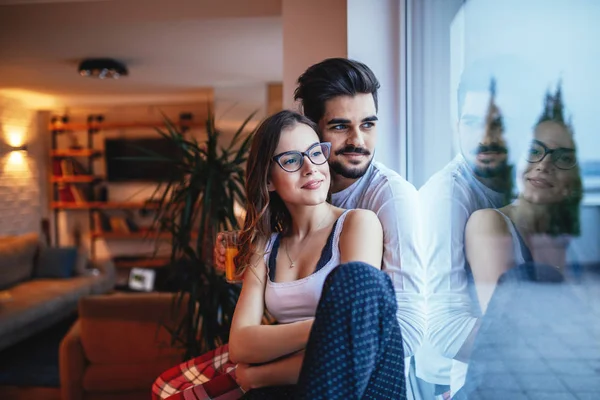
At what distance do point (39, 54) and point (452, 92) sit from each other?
3.96 meters

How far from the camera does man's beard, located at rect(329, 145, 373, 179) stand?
60.0 inches

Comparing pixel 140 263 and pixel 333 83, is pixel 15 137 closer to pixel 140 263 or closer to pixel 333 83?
pixel 333 83

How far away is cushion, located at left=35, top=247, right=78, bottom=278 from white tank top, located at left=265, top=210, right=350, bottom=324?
487 centimetres

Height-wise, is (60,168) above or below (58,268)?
above

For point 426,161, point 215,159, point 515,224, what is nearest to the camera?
point 515,224


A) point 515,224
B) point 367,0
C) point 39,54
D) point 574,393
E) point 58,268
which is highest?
point 39,54

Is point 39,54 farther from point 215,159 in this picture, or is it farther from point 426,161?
point 426,161

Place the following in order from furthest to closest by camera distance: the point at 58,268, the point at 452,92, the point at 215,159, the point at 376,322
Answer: the point at 58,268, the point at 215,159, the point at 452,92, the point at 376,322

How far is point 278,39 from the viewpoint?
3898mm

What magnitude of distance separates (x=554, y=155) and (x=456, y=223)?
1.44ft

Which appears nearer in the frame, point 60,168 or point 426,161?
point 426,161

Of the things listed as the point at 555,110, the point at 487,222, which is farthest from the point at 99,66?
the point at 555,110

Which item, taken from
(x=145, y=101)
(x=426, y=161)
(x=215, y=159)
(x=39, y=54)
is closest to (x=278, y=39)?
(x=215, y=159)

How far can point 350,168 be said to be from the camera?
1.54 meters
